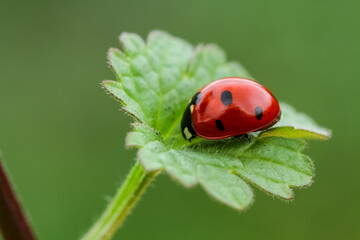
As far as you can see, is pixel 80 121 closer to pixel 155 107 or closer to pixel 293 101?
pixel 293 101

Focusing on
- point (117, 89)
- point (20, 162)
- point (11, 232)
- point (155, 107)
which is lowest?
point (20, 162)

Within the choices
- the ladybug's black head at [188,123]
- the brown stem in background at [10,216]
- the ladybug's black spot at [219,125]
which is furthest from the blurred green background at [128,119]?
the brown stem in background at [10,216]

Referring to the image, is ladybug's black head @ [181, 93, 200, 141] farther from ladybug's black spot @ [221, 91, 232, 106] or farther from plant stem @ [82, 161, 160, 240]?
plant stem @ [82, 161, 160, 240]

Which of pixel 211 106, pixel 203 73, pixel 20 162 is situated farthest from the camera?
pixel 20 162

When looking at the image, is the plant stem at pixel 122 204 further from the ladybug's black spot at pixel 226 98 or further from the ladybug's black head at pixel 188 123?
the ladybug's black spot at pixel 226 98

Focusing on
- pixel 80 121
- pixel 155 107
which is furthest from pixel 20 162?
pixel 155 107

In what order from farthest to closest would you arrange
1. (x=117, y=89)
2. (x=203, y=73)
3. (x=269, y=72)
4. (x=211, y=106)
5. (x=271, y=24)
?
(x=271, y=24) → (x=269, y=72) → (x=203, y=73) → (x=211, y=106) → (x=117, y=89)
